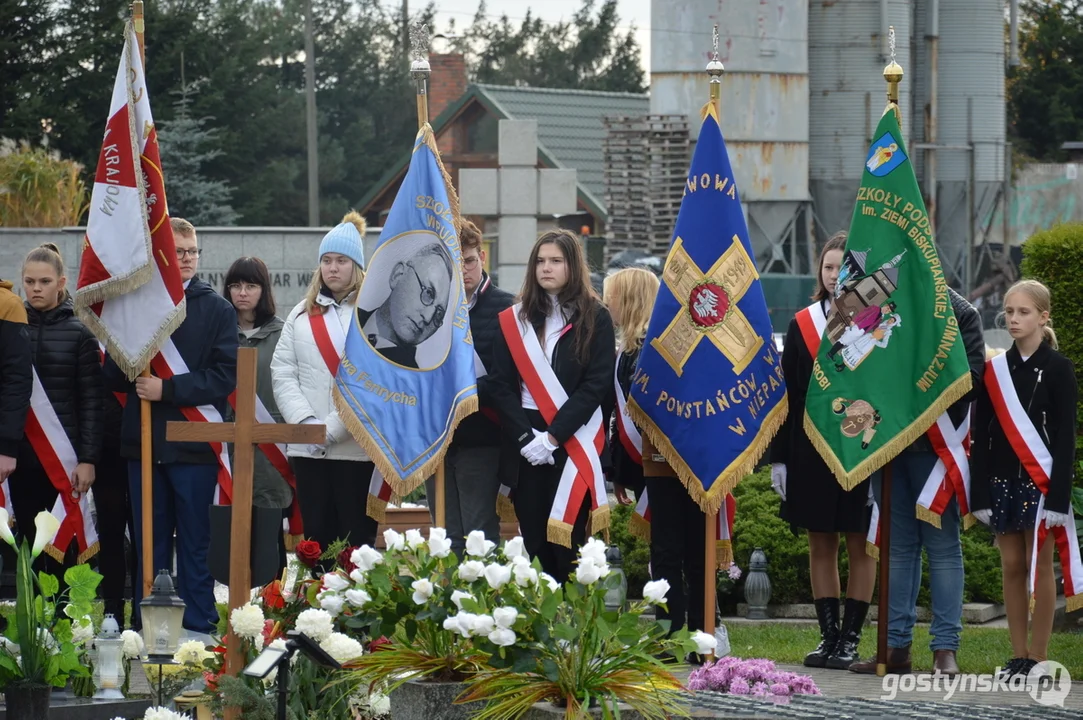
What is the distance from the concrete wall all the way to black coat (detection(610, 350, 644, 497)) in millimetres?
9359

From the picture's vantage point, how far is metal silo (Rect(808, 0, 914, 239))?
30.5m

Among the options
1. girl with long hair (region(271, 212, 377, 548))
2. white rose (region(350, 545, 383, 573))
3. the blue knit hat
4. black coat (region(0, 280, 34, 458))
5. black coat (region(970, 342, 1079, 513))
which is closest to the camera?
white rose (region(350, 545, 383, 573))

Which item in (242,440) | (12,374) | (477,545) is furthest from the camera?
(12,374)

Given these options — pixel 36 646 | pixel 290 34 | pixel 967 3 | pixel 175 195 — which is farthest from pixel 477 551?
pixel 290 34

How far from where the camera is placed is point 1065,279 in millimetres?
9336

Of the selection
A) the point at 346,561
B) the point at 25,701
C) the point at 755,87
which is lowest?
the point at 25,701

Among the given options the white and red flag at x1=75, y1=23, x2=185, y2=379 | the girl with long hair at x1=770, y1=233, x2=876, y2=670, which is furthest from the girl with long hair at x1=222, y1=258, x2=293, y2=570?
the girl with long hair at x1=770, y1=233, x2=876, y2=670

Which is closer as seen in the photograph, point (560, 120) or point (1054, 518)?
point (1054, 518)

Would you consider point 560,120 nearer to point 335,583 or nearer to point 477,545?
point 335,583

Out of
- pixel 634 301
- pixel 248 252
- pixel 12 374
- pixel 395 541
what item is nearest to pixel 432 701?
pixel 395 541

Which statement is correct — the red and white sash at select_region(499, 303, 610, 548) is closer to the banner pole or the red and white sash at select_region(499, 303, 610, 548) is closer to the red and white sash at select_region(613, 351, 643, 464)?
the red and white sash at select_region(613, 351, 643, 464)

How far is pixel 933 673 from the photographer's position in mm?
7688

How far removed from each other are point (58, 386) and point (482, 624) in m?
4.44

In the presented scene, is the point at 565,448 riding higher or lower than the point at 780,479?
higher
